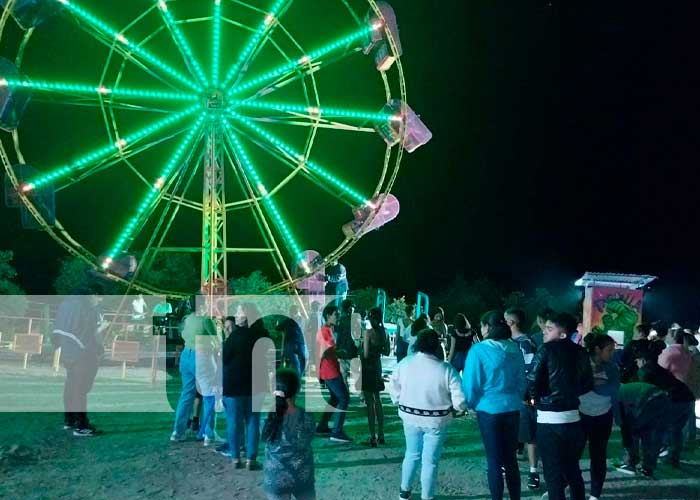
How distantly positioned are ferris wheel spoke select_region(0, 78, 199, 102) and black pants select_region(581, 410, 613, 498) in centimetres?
1126

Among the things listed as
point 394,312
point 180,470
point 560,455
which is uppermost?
point 394,312

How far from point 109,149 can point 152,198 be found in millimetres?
1325

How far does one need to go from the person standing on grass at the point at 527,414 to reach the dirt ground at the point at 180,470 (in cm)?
19

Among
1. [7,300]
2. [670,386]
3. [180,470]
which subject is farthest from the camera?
[7,300]

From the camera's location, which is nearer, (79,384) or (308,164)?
(79,384)

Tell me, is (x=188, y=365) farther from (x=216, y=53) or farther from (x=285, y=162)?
(x=216, y=53)

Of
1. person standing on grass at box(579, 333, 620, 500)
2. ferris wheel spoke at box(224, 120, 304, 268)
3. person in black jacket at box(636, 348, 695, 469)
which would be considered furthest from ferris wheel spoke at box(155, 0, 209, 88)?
person standing on grass at box(579, 333, 620, 500)

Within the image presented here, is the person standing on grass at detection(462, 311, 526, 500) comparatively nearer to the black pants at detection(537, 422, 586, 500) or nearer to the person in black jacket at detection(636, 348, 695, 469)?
the black pants at detection(537, 422, 586, 500)

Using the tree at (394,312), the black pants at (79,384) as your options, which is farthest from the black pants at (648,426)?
the tree at (394,312)

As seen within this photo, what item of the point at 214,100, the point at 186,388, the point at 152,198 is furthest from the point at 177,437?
the point at 214,100

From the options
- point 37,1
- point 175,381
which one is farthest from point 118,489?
point 37,1

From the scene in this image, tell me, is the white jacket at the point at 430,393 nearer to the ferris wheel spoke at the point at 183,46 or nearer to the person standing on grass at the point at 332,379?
the person standing on grass at the point at 332,379

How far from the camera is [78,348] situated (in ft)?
26.6

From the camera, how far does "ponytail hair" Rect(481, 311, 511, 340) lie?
5.86 m
